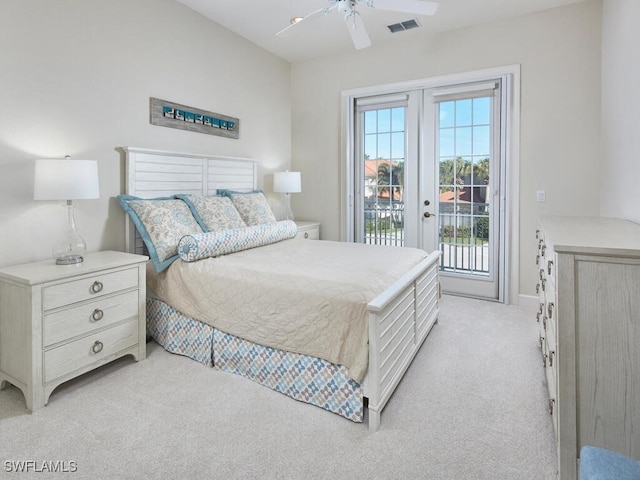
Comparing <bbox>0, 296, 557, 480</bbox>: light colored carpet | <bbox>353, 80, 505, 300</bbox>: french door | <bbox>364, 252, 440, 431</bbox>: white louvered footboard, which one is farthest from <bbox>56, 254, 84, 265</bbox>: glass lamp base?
<bbox>353, 80, 505, 300</bbox>: french door

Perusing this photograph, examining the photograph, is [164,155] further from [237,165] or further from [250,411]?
[250,411]

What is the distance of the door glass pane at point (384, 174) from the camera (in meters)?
4.33

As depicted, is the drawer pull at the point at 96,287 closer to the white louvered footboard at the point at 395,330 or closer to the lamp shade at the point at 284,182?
the white louvered footboard at the point at 395,330

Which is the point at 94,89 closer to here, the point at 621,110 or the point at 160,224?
the point at 160,224

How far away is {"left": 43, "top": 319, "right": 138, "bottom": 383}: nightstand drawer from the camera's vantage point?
2082 millimetres

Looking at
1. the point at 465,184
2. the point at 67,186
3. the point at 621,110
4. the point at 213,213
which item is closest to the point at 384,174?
the point at 465,184

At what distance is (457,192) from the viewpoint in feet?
13.3

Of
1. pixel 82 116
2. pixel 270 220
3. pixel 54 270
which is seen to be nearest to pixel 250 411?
pixel 54 270

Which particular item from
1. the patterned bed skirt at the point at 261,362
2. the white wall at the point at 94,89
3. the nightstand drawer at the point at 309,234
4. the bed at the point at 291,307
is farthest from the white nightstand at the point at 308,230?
the patterned bed skirt at the point at 261,362

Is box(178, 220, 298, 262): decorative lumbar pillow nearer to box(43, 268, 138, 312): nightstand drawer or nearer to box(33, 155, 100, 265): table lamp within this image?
box(43, 268, 138, 312): nightstand drawer

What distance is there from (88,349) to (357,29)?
115 inches

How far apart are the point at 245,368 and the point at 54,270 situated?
4.06 ft

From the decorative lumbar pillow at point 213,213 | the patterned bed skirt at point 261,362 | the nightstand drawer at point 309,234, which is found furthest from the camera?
the nightstand drawer at point 309,234

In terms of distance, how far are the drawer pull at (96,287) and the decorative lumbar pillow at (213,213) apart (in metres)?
0.95
